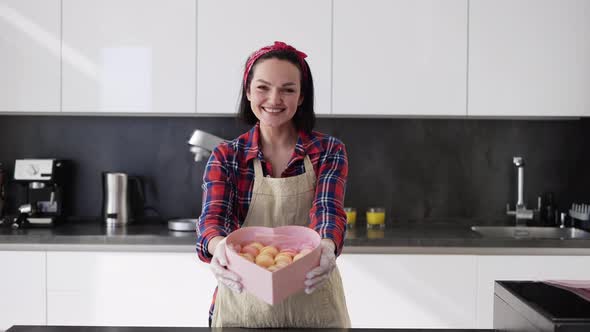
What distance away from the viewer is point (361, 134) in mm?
3152

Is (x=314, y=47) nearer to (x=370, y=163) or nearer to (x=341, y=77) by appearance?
(x=341, y=77)

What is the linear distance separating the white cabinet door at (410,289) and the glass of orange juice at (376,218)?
0.42m

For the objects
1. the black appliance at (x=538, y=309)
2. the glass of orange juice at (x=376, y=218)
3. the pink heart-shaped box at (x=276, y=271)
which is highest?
the pink heart-shaped box at (x=276, y=271)

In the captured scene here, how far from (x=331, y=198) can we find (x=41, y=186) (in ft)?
6.14

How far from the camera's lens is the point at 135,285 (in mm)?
2520

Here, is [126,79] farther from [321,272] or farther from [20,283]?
[321,272]

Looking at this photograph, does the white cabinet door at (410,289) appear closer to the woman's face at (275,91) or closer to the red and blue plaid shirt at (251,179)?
the red and blue plaid shirt at (251,179)

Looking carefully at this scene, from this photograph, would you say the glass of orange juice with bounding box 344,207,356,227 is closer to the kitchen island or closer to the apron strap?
the kitchen island

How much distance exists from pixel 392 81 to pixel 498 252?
3.05 ft

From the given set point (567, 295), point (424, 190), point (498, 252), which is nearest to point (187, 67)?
point (424, 190)

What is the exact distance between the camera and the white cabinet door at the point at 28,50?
2.74 metres

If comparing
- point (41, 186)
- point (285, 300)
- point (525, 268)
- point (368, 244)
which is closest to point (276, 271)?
point (285, 300)

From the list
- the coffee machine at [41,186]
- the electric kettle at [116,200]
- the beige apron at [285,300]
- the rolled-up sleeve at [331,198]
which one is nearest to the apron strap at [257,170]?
the beige apron at [285,300]

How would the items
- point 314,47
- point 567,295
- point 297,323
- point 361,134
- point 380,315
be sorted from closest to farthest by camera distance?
point 567,295 < point 297,323 < point 380,315 < point 314,47 < point 361,134
